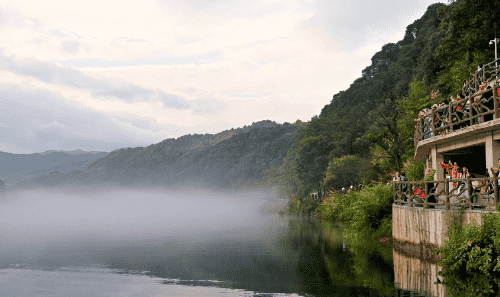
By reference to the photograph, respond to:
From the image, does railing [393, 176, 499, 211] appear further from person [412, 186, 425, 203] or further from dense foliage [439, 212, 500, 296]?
dense foliage [439, 212, 500, 296]

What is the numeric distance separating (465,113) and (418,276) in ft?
25.8

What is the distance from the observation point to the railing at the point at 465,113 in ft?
62.4

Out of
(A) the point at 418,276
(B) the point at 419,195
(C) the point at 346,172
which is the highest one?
(C) the point at 346,172

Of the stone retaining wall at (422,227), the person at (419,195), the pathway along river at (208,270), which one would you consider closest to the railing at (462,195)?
the person at (419,195)

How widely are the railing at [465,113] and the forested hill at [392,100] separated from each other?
365 inches

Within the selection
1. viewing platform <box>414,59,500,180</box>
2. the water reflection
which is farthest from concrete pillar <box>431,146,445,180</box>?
the water reflection

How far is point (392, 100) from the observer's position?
70.1 metres

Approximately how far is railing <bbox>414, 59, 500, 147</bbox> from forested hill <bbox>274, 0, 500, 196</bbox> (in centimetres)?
928

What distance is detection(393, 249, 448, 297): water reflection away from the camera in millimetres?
14751

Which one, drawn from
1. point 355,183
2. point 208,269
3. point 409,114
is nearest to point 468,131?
point 208,269

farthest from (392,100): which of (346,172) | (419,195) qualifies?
(419,195)

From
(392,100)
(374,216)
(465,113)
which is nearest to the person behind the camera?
(465,113)

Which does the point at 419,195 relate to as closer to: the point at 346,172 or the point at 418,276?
the point at 418,276

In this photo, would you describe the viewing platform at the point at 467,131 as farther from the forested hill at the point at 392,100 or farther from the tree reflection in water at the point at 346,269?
the forested hill at the point at 392,100
